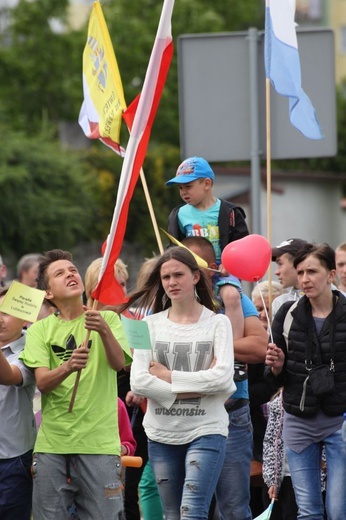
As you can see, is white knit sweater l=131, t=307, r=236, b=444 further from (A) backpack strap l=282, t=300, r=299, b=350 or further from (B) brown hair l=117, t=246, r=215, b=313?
(A) backpack strap l=282, t=300, r=299, b=350

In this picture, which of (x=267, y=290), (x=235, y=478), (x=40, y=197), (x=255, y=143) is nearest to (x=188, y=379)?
(x=235, y=478)

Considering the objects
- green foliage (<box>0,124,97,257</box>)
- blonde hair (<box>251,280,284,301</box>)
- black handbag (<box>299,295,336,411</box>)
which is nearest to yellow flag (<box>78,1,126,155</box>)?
blonde hair (<box>251,280,284,301</box>)

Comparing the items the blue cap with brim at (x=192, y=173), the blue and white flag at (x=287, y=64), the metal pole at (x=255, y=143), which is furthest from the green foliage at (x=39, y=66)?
the blue cap with brim at (x=192, y=173)

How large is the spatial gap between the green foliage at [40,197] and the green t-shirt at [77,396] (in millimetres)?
26128

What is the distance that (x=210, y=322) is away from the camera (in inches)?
279

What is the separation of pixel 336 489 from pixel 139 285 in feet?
5.61

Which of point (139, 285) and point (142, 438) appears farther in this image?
point (142, 438)

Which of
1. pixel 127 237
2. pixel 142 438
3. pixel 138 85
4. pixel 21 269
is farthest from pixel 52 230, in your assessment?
pixel 142 438

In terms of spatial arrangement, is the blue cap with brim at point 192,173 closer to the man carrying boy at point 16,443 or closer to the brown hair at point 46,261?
the brown hair at point 46,261

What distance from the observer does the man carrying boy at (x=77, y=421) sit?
277 inches

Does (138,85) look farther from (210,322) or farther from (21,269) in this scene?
(210,322)

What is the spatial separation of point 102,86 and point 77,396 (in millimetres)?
2694

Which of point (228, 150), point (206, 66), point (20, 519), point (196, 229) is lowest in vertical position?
point (20, 519)

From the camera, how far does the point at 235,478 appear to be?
7438 millimetres
